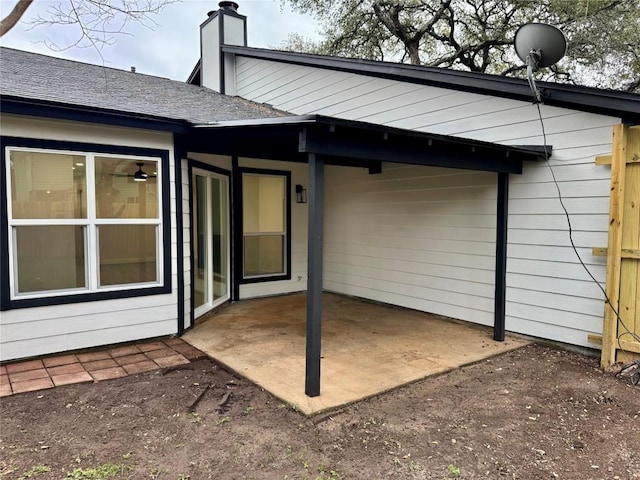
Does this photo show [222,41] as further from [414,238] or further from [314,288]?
[314,288]

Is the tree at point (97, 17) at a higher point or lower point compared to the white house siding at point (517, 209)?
higher

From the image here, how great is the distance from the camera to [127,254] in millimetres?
4559

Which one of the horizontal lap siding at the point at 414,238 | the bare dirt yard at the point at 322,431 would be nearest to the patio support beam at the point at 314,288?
the bare dirt yard at the point at 322,431

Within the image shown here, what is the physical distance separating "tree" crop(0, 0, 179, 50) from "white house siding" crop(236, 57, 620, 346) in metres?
3.36

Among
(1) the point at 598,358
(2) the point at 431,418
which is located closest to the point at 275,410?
(2) the point at 431,418

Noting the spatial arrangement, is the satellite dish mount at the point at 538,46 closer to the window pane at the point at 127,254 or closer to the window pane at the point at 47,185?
the window pane at the point at 127,254

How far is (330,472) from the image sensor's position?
2.40m

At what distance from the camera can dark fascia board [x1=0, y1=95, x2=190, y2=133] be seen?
3.64 m

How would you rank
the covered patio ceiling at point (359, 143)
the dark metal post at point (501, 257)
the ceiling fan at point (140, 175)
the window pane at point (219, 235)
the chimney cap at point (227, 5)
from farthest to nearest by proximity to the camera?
the chimney cap at point (227, 5)
the window pane at point (219, 235)
the dark metal post at point (501, 257)
the ceiling fan at point (140, 175)
the covered patio ceiling at point (359, 143)

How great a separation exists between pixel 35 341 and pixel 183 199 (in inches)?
81.3

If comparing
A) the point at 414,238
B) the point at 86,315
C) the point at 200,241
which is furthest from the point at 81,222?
the point at 414,238

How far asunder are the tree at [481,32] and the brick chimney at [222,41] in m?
5.01

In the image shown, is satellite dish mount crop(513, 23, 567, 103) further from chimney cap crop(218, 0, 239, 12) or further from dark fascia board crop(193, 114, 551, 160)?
chimney cap crop(218, 0, 239, 12)

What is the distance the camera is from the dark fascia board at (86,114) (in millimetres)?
3643
